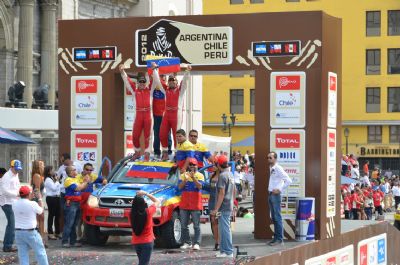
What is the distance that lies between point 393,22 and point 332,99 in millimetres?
52761

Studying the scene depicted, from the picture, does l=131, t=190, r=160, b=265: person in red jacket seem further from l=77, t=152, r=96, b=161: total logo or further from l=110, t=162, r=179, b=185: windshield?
l=77, t=152, r=96, b=161: total logo

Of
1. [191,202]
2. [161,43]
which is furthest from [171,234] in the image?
[161,43]

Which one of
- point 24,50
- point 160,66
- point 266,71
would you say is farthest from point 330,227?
point 24,50

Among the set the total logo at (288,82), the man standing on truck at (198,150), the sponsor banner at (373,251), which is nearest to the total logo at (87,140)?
the man standing on truck at (198,150)

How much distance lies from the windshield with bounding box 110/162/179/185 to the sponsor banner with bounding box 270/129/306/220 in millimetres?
2361

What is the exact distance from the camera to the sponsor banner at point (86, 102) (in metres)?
20.5

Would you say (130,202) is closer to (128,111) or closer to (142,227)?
(142,227)

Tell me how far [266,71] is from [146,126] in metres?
2.63

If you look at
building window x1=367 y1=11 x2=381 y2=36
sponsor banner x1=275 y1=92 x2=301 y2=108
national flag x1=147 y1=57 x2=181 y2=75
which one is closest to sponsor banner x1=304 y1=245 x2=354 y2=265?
sponsor banner x1=275 y1=92 x2=301 y2=108

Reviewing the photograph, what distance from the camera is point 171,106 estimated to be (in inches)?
758

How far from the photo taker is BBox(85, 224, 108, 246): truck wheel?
1811cm

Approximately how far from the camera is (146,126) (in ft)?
63.5

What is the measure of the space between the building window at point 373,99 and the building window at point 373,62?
4.01 ft

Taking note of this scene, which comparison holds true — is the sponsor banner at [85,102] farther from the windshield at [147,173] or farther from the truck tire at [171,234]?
the truck tire at [171,234]
